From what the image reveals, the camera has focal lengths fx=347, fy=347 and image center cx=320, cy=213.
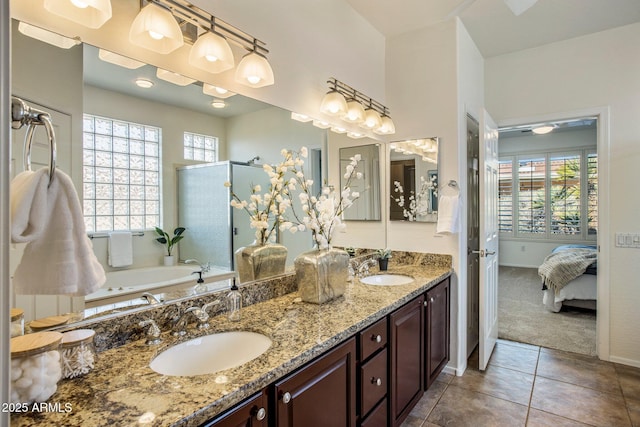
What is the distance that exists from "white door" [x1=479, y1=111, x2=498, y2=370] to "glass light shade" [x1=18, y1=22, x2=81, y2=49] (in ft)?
8.52

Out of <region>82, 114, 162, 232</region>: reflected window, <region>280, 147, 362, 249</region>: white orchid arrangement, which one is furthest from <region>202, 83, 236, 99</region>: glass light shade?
<region>280, 147, 362, 249</region>: white orchid arrangement

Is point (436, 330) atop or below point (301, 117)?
below

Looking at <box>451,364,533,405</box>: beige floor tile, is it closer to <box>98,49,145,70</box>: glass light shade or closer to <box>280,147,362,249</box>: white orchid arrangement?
<box>280,147,362,249</box>: white orchid arrangement

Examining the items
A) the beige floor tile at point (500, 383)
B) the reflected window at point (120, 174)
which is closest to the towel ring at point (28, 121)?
the reflected window at point (120, 174)

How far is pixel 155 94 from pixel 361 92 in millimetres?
1687

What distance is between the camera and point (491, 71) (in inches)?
135

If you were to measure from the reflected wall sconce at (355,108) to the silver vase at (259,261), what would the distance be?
95cm

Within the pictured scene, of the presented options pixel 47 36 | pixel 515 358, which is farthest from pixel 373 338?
pixel 515 358

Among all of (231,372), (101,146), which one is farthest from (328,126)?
(231,372)

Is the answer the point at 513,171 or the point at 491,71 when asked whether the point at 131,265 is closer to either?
the point at 491,71

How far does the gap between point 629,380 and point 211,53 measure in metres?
3.59

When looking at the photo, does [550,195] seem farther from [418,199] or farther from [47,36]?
[47,36]

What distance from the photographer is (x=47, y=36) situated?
3.57ft

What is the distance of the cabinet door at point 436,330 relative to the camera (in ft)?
7.54
